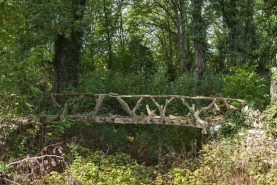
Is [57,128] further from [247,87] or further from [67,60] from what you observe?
[247,87]

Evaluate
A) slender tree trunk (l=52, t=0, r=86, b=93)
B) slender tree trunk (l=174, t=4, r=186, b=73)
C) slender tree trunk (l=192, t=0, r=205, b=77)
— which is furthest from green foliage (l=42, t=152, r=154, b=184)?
slender tree trunk (l=174, t=4, r=186, b=73)

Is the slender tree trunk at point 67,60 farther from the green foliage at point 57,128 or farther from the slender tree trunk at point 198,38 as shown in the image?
the slender tree trunk at point 198,38

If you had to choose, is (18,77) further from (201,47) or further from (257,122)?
(201,47)

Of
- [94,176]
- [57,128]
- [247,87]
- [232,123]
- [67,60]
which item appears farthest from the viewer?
[67,60]

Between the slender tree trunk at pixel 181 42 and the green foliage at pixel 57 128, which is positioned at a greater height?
the slender tree trunk at pixel 181 42

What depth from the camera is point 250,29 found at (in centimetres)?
2539

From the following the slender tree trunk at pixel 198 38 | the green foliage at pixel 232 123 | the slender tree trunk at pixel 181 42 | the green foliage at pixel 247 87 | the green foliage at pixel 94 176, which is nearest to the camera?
the green foliage at pixel 94 176

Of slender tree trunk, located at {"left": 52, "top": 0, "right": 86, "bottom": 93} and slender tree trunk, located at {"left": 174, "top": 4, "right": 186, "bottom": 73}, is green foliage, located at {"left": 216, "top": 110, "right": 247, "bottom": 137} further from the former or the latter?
slender tree trunk, located at {"left": 174, "top": 4, "right": 186, "bottom": 73}

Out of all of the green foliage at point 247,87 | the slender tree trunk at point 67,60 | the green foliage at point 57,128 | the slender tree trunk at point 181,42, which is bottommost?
the green foliage at point 57,128

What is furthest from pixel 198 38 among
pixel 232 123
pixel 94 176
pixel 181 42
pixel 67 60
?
pixel 94 176

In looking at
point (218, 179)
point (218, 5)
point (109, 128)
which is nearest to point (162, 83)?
point (109, 128)

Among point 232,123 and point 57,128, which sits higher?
point 232,123

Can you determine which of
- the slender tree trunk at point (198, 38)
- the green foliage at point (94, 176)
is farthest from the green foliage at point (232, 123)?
the slender tree trunk at point (198, 38)

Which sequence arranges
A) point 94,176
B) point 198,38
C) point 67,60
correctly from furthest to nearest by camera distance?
point 198,38
point 67,60
point 94,176
